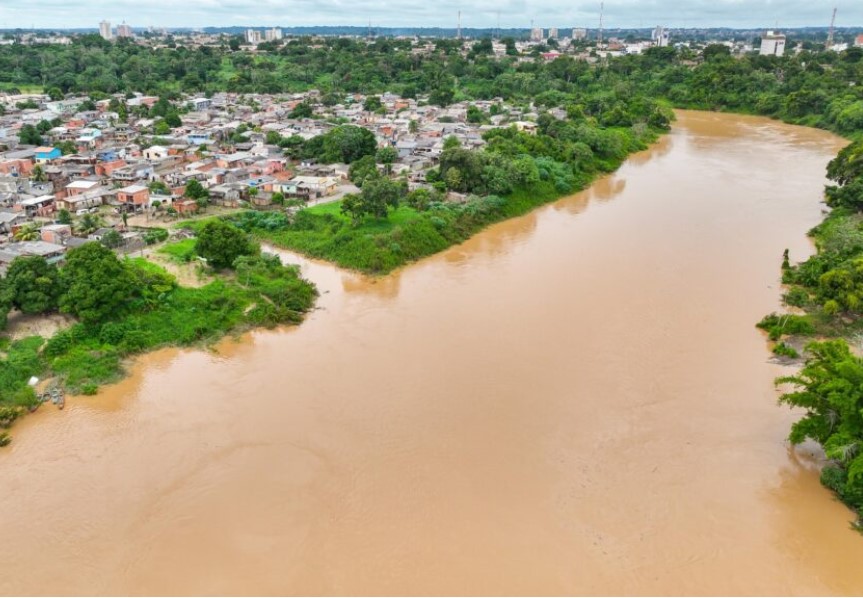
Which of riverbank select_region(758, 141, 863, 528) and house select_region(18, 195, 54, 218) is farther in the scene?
house select_region(18, 195, 54, 218)

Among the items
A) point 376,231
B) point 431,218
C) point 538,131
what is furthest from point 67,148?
point 538,131

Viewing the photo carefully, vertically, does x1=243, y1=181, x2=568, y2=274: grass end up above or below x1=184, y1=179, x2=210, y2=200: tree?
below

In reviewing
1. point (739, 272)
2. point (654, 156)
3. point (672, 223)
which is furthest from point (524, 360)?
point (654, 156)

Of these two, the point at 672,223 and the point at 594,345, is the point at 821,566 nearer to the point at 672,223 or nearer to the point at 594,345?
the point at 594,345

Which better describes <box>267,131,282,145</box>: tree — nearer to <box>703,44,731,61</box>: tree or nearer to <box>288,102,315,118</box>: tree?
<box>288,102,315,118</box>: tree

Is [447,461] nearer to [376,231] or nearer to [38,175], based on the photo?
[376,231]

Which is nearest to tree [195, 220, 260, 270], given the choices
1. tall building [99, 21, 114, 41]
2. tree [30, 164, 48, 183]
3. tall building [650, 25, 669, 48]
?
tree [30, 164, 48, 183]
